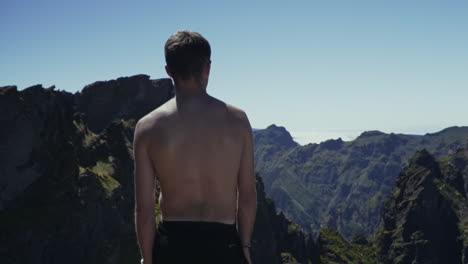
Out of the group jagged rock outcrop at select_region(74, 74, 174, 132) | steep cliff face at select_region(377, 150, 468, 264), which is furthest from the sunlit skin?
steep cliff face at select_region(377, 150, 468, 264)

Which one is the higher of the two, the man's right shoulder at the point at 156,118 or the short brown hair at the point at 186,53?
the short brown hair at the point at 186,53

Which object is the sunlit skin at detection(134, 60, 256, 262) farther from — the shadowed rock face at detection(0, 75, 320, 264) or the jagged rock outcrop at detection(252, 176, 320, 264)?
the jagged rock outcrop at detection(252, 176, 320, 264)

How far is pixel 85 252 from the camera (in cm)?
6519

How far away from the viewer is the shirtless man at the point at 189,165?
280 inches

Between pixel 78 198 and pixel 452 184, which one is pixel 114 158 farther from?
pixel 452 184

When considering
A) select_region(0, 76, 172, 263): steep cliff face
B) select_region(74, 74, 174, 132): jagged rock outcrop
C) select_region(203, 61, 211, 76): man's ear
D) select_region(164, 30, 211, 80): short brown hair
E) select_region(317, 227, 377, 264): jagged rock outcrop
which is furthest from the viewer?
select_region(317, 227, 377, 264): jagged rock outcrop

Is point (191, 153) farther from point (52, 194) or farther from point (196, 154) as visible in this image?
point (52, 194)

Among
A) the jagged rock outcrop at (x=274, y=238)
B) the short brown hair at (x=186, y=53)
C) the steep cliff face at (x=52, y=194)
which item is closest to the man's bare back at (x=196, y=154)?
the short brown hair at (x=186, y=53)

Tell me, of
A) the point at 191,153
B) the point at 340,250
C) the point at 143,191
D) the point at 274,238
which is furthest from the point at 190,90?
the point at 340,250

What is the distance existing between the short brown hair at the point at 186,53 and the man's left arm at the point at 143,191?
1134 mm

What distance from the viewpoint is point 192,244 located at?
285 inches

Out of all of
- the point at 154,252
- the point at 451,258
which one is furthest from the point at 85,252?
the point at 451,258

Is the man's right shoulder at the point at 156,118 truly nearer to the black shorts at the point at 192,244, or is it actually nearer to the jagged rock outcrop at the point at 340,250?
the black shorts at the point at 192,244

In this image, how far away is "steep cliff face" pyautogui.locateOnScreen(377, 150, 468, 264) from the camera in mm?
141000
